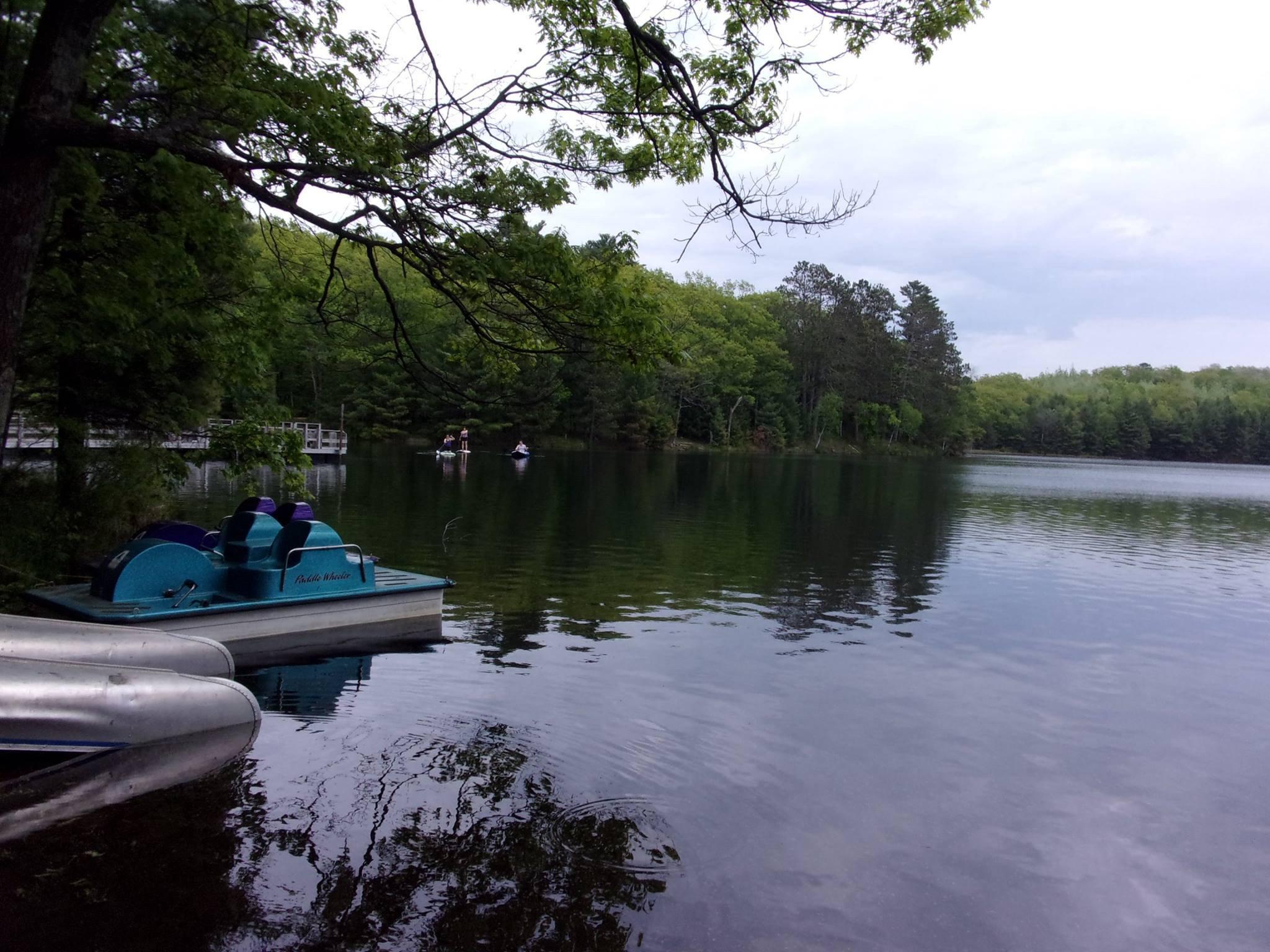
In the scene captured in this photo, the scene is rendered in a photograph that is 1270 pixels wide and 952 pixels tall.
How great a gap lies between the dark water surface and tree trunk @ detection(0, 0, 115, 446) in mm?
3158

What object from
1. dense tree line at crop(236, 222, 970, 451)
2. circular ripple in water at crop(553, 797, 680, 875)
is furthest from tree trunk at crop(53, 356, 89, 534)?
dense tree line at crop(236, 222, 970, 451)

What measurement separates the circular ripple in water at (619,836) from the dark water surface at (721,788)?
0.09 ft

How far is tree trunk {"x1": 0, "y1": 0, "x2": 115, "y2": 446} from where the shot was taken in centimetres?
509

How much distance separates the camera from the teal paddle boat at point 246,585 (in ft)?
30.9

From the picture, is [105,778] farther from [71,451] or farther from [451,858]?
[71,451]

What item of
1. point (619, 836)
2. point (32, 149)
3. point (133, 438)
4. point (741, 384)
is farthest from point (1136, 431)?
point (32, 149)

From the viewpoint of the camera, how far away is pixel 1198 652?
1359 cm

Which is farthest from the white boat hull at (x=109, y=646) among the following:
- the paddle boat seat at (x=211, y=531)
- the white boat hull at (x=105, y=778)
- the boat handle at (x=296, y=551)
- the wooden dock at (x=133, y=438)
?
the paddle boat seat at (x=211, y=531)

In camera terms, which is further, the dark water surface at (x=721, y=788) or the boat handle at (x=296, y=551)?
the boat handle at (x=296, y=551)

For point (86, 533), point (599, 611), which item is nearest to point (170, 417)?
point (86, 533)

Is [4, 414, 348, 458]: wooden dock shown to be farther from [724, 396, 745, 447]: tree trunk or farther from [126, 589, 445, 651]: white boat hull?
[724, 396, 745, 447]: tree trunk

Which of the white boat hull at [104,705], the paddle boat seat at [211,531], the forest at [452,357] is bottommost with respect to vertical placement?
the white boat hull at [104,705]

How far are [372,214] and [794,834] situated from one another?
18.5 ft

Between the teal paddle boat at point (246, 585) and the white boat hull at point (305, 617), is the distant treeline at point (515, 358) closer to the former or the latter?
the teal paddle boat at point (246, 585)
